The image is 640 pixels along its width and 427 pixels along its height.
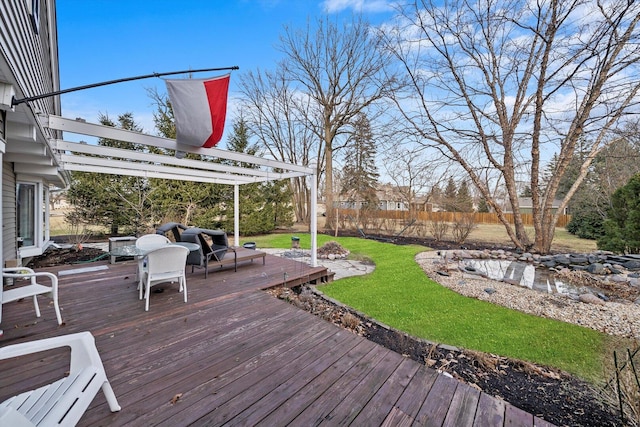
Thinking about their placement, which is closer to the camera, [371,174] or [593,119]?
[593,119]

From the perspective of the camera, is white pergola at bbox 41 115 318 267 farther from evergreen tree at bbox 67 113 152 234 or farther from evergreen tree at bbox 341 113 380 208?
evergreen tree at bbox 341 113 380 208

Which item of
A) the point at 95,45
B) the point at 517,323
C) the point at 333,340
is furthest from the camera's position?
the point at 95,45

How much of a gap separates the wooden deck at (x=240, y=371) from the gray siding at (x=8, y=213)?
85.9 inches

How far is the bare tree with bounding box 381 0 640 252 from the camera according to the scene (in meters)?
7.65

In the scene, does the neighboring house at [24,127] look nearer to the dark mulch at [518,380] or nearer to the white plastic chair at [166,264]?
the white plastic chair at [166,264]

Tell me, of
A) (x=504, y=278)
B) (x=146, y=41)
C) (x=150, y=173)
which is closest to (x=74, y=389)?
(x=150, y=173)

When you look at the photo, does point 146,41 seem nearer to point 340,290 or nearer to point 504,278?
point 340,290

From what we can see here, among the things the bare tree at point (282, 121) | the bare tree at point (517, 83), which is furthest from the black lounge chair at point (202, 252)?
the bare tree at point (282, 121)

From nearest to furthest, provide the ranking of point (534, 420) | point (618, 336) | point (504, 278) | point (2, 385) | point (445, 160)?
point (534, 420), point (2, 385), point (618, 336), point (504, 278), point (445, 160)

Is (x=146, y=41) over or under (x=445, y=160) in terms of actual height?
over

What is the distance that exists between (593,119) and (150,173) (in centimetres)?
1335

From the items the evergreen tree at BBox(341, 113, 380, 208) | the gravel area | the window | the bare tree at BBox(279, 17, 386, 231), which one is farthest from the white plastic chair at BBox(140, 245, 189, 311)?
the evergreen tree at BBox(341, 113, 380, 208)

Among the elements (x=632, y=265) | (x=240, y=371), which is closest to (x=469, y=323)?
(x=240, y=371)

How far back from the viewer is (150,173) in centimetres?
761
